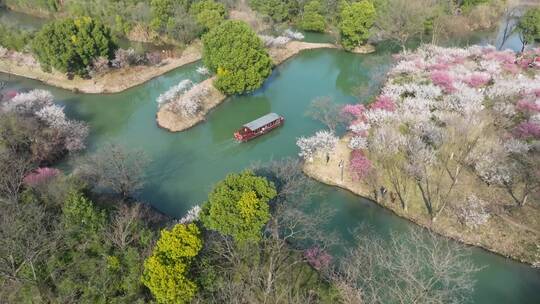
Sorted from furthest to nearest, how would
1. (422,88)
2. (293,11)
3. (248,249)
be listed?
(293,11), (422,88), (248,249)

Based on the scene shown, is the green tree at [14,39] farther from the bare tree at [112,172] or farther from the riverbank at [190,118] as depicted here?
the bare tree at [112,172]

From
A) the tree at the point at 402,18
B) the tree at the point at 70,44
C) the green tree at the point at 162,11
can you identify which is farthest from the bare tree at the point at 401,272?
the green tree at the point at 162,11

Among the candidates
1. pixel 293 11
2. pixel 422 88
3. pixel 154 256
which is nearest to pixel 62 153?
pixel 154 256

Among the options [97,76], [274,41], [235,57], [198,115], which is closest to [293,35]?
[274,41]

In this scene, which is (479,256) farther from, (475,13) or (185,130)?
(475,13)

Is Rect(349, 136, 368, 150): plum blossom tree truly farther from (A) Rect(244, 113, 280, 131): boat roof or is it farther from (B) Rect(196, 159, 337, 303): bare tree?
(B) Rect(196, 159, 337, 303): bare tree

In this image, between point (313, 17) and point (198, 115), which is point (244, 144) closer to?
point (198, 115)
